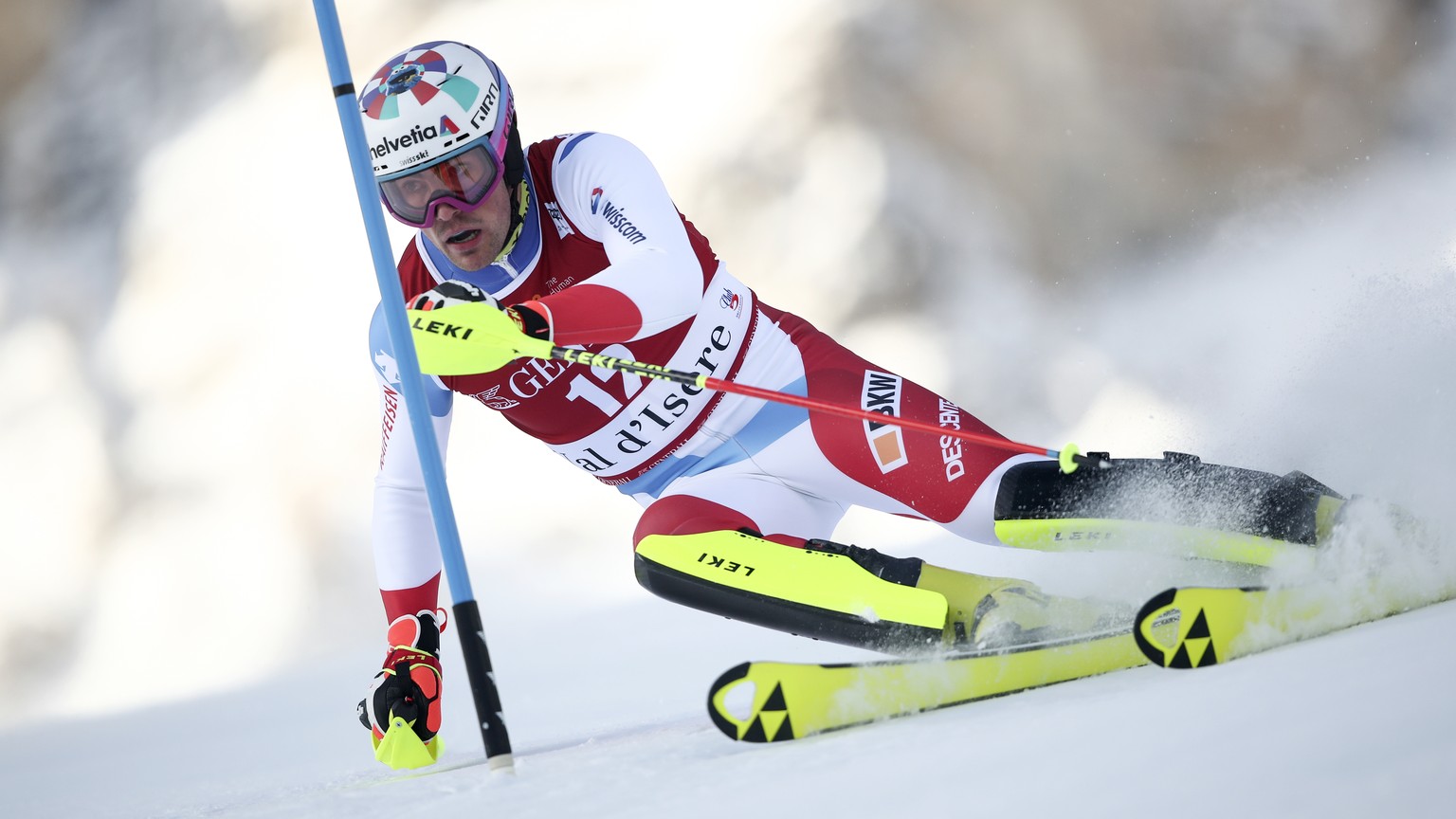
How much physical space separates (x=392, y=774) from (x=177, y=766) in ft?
Answer: 4.22

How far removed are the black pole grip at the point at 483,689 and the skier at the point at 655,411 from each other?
43cm

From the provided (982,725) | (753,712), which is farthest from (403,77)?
(982,725)

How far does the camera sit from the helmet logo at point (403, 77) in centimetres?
236

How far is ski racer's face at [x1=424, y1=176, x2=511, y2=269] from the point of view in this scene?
2398 millimetres

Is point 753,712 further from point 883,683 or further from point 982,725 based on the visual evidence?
point 982,725

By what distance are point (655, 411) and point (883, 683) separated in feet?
3.02

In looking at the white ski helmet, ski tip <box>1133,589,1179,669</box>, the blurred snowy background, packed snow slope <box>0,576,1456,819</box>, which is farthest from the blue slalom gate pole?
the blurred snowy background

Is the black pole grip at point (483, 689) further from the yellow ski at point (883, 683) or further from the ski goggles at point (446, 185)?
the ski goggles at point (446, 185)

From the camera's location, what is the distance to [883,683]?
1864mm

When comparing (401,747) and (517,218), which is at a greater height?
(517,218)

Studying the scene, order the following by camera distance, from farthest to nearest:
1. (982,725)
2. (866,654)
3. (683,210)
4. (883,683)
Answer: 1. (683,210)
2. (866,654)
3. (883,683)
4. (982,725)

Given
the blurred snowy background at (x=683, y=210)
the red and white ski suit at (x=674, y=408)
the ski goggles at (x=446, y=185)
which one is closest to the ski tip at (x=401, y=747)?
the red and white ski suit at (x=674, y=408)

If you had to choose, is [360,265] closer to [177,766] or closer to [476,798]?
[177,766]

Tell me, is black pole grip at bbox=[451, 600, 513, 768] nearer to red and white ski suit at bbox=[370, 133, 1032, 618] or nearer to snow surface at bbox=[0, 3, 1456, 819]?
snow surface at bbox=[0, 3, 1456, 819]
